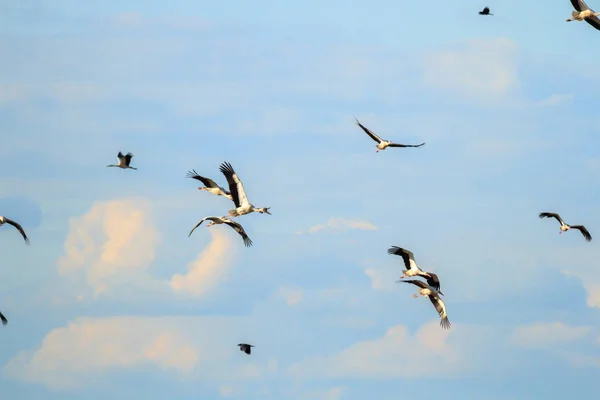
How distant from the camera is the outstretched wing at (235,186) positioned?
284 ft

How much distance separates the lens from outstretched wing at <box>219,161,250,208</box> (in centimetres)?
8668

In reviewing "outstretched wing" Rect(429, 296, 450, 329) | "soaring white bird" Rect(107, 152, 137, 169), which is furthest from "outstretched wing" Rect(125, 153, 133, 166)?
"outstretched wing" Rect(429, 296, 450, 329)

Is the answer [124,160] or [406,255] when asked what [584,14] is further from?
[124,160]

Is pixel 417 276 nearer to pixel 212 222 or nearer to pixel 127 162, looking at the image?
pixel 212 222

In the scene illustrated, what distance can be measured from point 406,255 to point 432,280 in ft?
10.6

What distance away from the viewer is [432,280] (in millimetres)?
90875

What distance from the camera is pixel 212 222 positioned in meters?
91.4

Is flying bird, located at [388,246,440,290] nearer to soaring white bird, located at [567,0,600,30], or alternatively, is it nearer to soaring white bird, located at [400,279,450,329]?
soaring white bird, located at [400,279,450,329]

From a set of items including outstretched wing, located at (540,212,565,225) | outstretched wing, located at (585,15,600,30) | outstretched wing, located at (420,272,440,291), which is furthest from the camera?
outstretched wing, located at (540,212,565,225)

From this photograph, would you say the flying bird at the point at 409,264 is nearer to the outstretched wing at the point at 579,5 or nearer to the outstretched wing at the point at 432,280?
the outstretched wing at the point at 432,280

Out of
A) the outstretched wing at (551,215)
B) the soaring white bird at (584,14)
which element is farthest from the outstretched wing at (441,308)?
the soaring white bird at (584,14)

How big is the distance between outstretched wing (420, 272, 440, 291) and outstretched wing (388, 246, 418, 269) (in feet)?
2.69

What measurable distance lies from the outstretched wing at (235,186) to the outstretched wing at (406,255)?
354 inches

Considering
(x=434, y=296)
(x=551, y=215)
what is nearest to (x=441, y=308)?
(x=434, y=296)
